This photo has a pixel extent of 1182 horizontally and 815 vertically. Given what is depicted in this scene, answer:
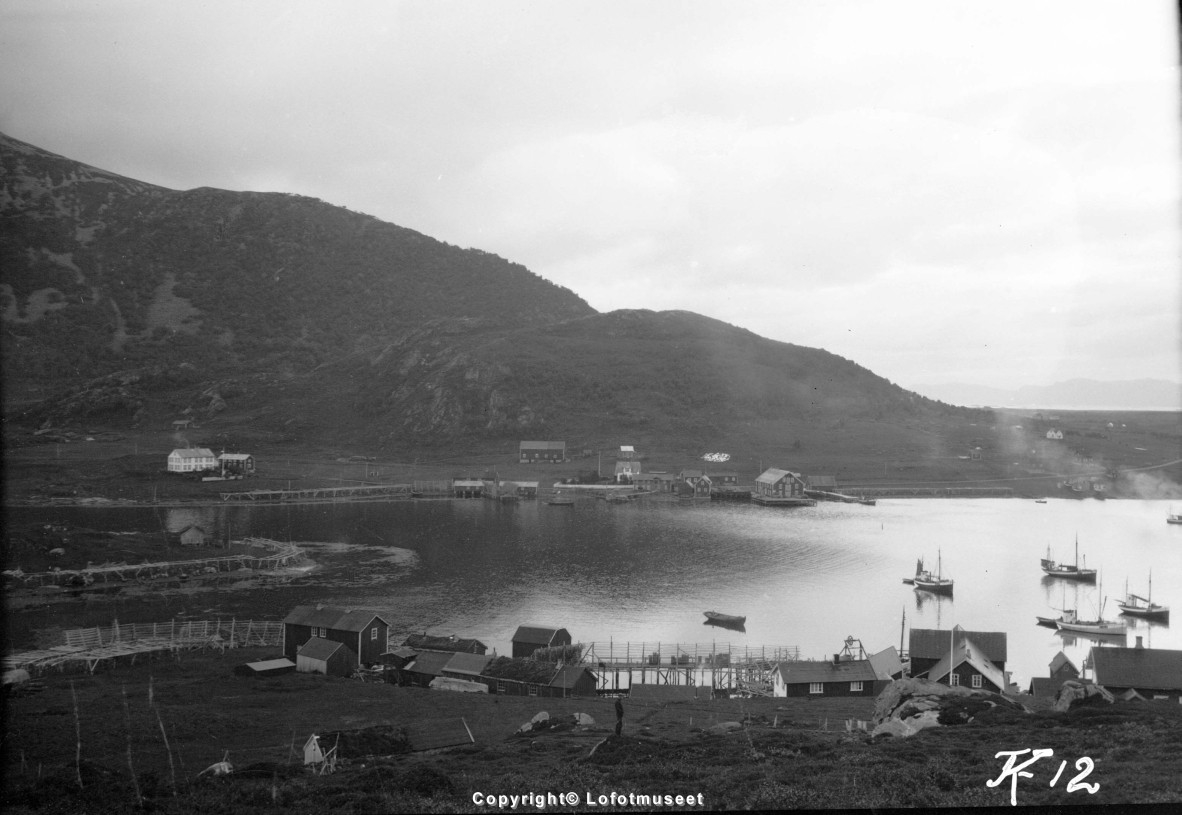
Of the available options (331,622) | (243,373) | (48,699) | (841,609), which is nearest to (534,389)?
(243,373)

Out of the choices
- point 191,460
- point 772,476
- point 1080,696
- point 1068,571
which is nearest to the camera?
point 1080,696

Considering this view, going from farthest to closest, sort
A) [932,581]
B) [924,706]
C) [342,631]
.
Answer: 1. [932,581]
2. [342,631]
3. [924,706]

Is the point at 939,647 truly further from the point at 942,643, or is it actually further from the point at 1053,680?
the point at 1053,680

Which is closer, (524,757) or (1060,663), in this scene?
(524,757)

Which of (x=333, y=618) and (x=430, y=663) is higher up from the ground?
(x=333, y=618)

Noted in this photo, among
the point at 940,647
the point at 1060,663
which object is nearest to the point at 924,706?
the point at 940,647

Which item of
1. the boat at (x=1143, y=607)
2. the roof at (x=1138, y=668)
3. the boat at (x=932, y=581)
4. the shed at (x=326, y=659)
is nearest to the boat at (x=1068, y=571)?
the boat at (x=1143, y=607)

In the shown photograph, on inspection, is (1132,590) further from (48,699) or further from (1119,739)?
(48,699)
